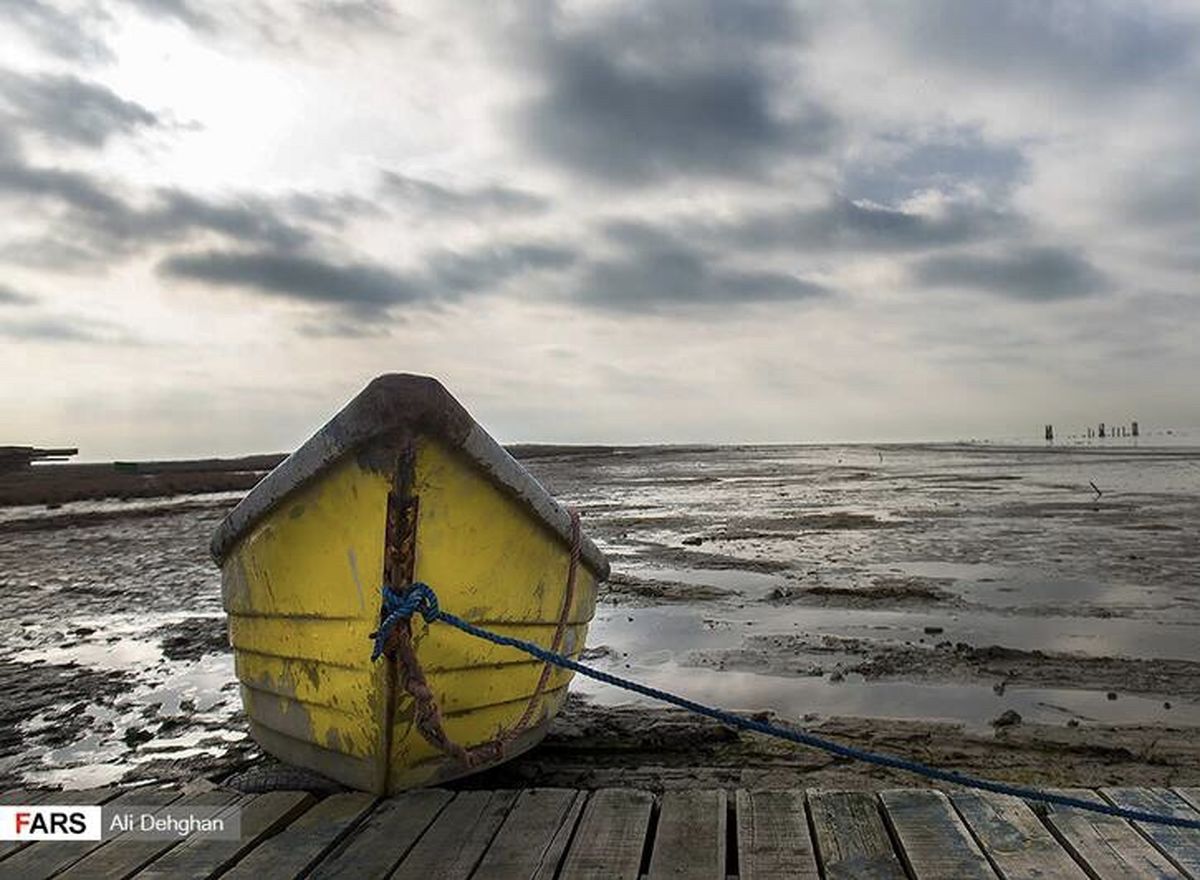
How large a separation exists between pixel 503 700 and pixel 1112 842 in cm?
274

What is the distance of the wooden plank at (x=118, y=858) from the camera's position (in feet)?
10.6

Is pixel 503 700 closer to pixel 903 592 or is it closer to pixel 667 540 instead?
pixel 903 592

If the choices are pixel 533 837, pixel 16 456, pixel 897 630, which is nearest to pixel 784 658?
pixel 897 630

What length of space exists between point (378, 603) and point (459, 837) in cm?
104

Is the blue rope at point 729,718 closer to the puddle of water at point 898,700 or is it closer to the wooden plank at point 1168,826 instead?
the wooden plank at point 1168,826

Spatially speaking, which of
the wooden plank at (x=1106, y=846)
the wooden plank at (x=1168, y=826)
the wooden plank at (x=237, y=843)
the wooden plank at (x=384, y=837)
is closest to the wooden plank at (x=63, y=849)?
the wooden plank at (x=237, y=843)

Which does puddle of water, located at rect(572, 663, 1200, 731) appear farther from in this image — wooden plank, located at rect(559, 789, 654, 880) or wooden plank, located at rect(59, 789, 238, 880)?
wooden plank, located at rect(59, 789, 238, 880)

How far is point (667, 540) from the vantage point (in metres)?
16.5

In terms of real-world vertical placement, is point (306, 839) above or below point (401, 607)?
below

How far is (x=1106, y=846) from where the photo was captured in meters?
3.23

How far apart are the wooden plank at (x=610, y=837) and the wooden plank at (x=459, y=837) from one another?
1.25 feet

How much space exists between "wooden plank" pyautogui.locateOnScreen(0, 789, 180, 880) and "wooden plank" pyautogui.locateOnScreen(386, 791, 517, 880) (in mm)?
1360

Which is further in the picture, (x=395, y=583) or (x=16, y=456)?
(x=16, y=456)

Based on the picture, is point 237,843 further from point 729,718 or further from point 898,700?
point 898,700
